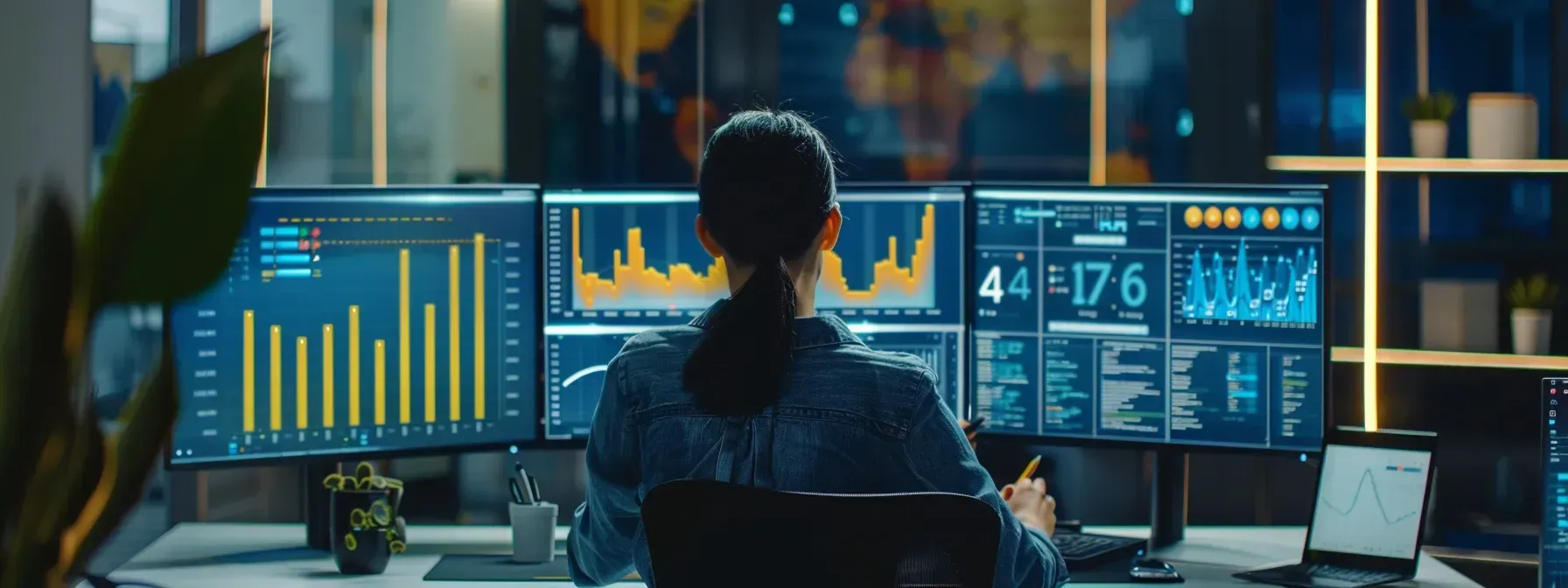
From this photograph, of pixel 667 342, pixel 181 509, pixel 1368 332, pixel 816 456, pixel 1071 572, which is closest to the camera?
pixel 816 456

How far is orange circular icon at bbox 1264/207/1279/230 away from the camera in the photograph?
2.14m

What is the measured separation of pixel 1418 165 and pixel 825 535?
94.7 inches

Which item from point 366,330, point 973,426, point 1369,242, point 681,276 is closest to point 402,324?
point 366,330

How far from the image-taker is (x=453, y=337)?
86.3 inches

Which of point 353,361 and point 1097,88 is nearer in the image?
point 353,361

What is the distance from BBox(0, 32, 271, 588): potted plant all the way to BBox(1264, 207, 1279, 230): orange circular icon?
1.82m

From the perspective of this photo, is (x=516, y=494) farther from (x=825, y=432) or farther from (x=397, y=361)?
(x=825, y=432)

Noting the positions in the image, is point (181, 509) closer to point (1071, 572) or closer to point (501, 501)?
point (501, 501)

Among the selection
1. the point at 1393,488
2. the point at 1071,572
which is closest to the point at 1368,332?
the point at 1393,488

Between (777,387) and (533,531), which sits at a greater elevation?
(777,387)

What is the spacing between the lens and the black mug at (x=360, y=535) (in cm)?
206

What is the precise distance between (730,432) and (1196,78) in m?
1.50

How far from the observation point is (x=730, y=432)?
1.40 meters

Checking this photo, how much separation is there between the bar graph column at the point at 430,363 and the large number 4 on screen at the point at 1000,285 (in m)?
0.88
